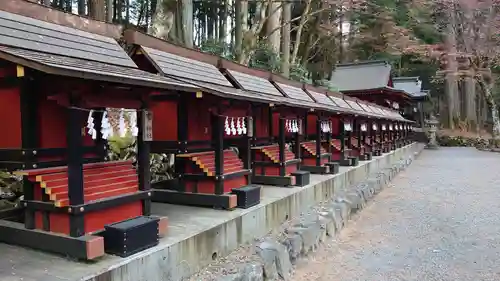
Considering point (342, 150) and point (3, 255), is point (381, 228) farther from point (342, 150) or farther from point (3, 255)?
point (3, 255)

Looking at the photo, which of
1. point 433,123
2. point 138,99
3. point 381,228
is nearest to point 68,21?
point 138,99

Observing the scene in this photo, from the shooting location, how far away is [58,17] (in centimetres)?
421

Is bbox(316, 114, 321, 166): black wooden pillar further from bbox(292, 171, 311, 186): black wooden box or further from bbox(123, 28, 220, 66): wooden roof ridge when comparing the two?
bbox(123, 28, 220, 66): wooden roof ridge

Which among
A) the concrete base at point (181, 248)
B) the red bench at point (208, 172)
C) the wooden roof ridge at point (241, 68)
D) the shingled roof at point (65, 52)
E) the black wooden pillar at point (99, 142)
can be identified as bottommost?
the concrete base at point (181, 248)

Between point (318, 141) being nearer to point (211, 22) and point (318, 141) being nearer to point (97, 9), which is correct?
point (97, 9)

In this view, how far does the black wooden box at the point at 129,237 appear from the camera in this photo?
343 cm

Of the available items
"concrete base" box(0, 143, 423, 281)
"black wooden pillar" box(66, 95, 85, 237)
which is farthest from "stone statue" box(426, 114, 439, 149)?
"black wooden pillar" box(66, 95, 85, 237)

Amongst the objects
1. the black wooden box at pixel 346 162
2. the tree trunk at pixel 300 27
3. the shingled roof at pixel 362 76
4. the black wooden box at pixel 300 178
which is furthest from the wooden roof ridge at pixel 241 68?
the shingled roof at pixel 362 76

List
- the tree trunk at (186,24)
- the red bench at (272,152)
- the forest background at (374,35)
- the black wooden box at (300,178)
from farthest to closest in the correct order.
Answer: the forest background at (374,35) < the tree trunk at (186,24) < the red bench at (272,152) < the black wooden box at (300,178)

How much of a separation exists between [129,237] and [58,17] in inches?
95.4

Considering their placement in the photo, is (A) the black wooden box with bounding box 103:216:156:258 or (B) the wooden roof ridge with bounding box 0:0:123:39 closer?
(A) the black wooden box with bounding box 103:216:156:258

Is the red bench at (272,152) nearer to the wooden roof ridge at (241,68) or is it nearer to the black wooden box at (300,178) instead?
the black wooden box at (300,178)

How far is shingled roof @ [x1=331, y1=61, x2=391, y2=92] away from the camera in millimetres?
21672

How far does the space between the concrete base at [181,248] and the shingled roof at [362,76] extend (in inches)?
620
